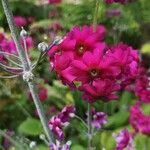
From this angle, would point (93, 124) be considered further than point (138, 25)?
No

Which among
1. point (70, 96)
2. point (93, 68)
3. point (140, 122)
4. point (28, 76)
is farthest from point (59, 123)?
point (70, 96)

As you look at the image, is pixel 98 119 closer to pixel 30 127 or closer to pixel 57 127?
pixel 57 127

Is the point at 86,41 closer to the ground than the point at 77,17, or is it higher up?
higher up

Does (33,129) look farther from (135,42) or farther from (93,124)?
(135,42)

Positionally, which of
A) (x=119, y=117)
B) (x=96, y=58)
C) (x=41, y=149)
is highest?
(x=96, y=58)

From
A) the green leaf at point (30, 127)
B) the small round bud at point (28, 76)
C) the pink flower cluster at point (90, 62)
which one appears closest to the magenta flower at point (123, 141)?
the pink flower cluster at point (90, 62)

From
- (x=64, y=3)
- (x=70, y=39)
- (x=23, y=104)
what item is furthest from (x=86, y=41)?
(x=64, y=3)
